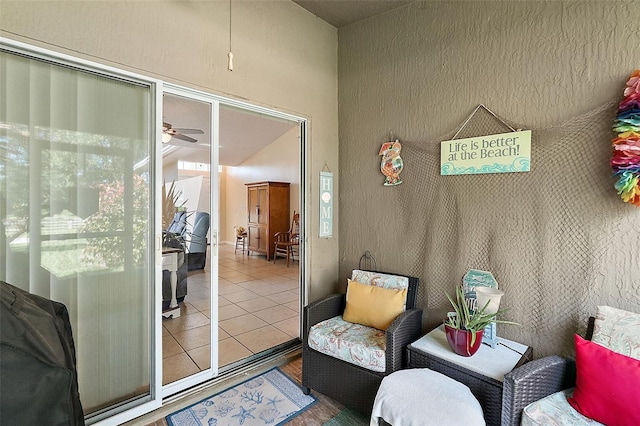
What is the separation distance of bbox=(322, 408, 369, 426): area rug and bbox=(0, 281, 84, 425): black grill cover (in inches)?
55.3

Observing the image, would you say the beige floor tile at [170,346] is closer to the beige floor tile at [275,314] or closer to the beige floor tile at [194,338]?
the beige floor tile at [194,338]

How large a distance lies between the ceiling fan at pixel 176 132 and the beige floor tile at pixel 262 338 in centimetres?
189

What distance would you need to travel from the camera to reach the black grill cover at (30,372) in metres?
0.98

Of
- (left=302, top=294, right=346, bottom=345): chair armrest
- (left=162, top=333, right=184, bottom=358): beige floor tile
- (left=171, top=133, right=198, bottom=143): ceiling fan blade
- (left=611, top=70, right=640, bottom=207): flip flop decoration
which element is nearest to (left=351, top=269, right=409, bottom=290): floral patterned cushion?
(left=302, top=294, right=346, bottom=345): chair armrest

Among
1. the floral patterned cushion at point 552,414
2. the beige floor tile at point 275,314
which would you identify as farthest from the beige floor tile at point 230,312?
the floral patterned cushion at point 552,414

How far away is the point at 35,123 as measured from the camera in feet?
5.38

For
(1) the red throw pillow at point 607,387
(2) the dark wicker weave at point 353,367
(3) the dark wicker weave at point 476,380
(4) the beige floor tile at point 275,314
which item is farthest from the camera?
(4) the beige floor tile at point 275,314

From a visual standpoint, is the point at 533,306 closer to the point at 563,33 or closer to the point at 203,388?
the point at 563,33

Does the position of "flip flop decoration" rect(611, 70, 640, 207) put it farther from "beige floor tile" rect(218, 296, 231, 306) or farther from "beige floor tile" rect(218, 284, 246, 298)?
"beige floor tile" rect(218, 284, 246, 298)

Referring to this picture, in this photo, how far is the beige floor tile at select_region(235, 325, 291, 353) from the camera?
112 inches

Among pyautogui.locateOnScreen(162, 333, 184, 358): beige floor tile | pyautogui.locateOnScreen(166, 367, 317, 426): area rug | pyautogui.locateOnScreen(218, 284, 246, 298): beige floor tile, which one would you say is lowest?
pyautogui.locateOnScreen(166, 367, 317, 426): area rug

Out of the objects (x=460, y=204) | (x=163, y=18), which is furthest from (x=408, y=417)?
(x=163, y=18)

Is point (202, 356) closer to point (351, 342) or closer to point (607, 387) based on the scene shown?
point (351, 342)

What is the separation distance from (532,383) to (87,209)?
8.48ft
